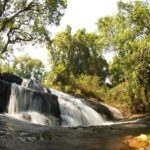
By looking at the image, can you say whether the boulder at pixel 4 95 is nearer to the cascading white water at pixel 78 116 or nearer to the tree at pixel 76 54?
the cascading white water at pixel 78 116

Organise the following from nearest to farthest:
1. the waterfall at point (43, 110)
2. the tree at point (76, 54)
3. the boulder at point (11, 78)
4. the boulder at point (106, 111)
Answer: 1. the waterfall at point (43, 110)
2. the boulder at point (106, 111)
3. the boulder at point (11, 78)
4. the tree at point (76, 54)

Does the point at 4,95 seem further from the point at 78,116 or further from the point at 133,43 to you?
the point at 133,43

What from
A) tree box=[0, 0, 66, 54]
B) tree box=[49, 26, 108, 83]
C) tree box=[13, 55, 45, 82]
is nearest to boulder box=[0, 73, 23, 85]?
tree box=[0, 0, 66, 54]

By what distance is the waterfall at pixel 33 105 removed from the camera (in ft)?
64.8

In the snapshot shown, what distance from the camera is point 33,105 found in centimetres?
2066

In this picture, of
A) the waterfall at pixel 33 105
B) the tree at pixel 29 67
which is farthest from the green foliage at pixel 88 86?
the tree at pixel 29 67

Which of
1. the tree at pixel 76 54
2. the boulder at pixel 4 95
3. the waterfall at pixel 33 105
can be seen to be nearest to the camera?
the waterfall at pixel 33 105

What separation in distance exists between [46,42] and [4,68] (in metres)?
4.34

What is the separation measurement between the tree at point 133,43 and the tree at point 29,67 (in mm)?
40345

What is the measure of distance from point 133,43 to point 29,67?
54.8m

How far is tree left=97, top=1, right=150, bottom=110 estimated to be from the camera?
2778cm

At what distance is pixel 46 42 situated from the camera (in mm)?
25938

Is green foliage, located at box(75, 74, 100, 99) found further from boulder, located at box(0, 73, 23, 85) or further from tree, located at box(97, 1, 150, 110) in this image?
boulder, located at box(0, 73, 23, 85)

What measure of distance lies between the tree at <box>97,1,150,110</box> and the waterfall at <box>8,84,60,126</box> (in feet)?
30.9
